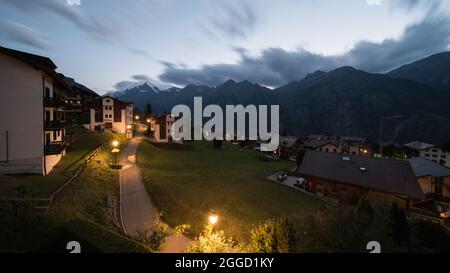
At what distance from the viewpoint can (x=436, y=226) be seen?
64.7 ft

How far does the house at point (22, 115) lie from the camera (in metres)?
20.0

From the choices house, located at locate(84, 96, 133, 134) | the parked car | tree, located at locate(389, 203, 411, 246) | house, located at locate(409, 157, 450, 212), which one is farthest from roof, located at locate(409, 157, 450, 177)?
house, located at locate(84, 96, 133, 134)

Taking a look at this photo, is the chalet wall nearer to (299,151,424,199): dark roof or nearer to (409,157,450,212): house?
(299,151,424,199): dark roof

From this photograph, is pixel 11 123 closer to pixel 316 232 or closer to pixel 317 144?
pixel 316 232

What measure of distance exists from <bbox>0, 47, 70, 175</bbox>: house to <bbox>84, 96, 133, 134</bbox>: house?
40.4 metres

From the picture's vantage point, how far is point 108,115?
61750 mm

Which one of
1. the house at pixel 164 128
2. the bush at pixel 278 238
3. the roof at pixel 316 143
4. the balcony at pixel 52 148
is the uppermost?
the house at pixel 164 128

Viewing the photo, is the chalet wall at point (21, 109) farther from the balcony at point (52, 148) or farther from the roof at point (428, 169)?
the roof at point (428, 169)

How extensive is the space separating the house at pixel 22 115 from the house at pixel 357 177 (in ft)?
122

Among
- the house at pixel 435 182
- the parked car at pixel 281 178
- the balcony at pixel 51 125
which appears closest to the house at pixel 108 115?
the balcony at pixel 51 125

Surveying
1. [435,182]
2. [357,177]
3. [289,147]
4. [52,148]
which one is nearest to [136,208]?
[52,148]

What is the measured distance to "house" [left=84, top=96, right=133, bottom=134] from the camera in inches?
2331

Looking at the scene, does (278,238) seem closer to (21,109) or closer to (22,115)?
(22,115)
